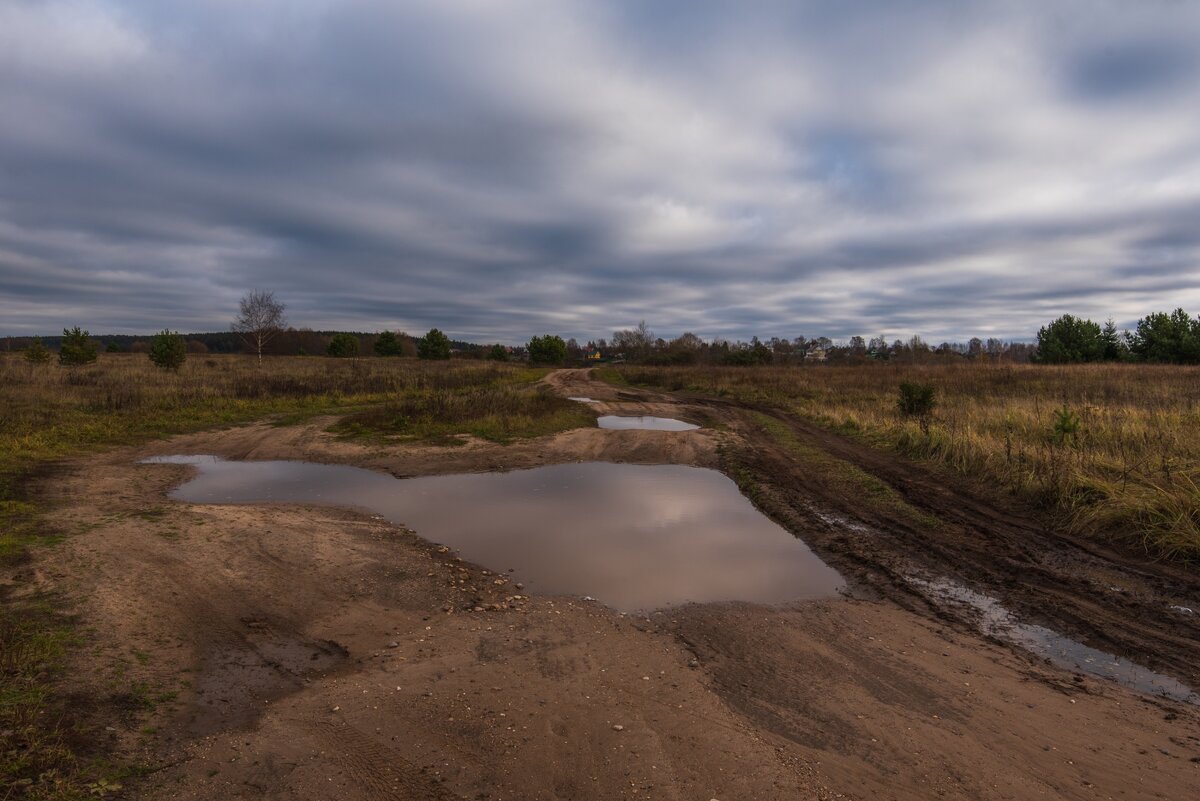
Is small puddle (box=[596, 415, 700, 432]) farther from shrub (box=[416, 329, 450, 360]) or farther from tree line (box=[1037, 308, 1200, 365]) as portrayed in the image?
shrub (box=[416, 329, 450, 360])

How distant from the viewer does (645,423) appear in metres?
20.3

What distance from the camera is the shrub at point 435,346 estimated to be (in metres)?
71.3

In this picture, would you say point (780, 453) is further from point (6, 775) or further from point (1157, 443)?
point (6, 775)

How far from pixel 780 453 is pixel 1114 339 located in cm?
4503

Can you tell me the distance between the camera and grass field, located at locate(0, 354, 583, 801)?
2980 mm

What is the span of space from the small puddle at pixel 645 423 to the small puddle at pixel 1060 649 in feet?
41.3

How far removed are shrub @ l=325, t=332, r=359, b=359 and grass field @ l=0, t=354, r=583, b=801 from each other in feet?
139

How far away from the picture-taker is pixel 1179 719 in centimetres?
371

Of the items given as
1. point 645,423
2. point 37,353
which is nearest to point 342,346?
point 37,353

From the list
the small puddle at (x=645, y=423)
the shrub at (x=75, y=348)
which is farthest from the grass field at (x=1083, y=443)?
the shrub at (x=75, y=348)

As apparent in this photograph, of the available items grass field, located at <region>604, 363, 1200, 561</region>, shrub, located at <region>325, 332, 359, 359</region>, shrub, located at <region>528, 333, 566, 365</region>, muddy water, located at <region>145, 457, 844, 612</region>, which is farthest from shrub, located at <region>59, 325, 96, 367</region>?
shrub, located at <region>528, 333, 566, 365</region>

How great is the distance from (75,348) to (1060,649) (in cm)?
4597

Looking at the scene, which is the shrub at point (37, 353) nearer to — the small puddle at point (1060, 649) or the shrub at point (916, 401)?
the shrub at point (916, 401)

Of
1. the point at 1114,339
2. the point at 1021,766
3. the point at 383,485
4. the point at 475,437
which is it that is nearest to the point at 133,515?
the point at 383,485
